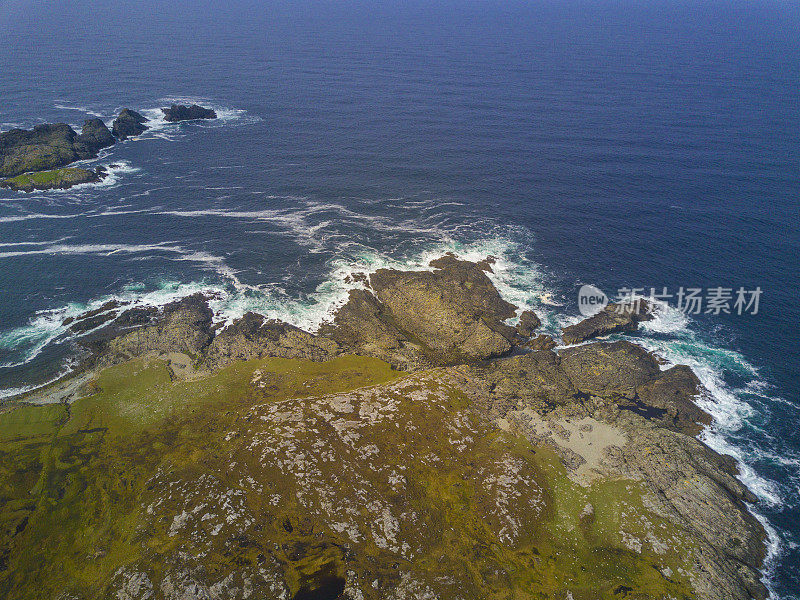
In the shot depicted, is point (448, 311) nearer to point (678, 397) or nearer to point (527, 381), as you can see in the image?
point (527, 381)

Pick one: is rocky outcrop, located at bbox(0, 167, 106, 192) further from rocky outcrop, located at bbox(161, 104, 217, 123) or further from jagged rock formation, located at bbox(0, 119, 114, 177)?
rocky outcrop, located at bbox(161, 104, 217, 123)

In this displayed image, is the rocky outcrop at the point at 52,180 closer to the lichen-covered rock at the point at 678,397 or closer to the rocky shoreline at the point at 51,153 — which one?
the rocky shoreline at the point at 51,153

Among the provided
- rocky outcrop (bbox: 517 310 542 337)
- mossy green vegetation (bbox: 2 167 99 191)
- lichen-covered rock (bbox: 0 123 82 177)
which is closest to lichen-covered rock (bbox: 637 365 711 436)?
rocky outcrop (bbox: 517 310 542 337)

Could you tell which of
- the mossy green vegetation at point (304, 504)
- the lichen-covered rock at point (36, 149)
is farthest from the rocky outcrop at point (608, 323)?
the lichen-covered rock at point (36, 149)

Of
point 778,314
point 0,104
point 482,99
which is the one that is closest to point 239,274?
point 778,314

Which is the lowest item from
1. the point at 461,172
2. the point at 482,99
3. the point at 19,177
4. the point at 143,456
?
the point at 143,456

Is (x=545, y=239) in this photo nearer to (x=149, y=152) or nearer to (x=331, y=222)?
(x=331, y=222)
